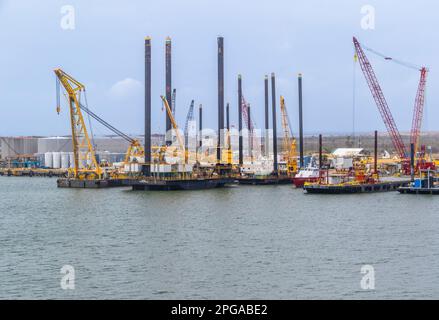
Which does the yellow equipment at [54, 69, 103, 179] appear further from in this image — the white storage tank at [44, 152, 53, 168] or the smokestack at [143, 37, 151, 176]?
the white storage tank at [44, 152, 53, 168]

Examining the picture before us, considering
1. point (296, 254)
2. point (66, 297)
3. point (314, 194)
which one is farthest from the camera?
point (314, 194)

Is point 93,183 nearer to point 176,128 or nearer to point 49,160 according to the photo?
point 176,128

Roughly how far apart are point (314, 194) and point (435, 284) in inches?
1689

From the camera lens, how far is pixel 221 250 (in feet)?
108

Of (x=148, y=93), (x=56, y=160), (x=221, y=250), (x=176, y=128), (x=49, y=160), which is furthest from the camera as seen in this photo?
(x=49, y=160)

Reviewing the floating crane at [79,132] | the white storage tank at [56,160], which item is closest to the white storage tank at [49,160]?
the white storage tank at [56,160]

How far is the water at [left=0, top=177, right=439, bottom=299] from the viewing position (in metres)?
25.3

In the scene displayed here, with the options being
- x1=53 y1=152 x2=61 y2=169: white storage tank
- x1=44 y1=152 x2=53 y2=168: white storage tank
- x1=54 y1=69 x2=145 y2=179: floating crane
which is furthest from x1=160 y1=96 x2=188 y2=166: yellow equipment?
x1=44 y1=152 x2=53 y2=168: white storage tank

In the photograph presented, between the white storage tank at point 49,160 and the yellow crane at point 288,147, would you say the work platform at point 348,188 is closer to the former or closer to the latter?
the yellow crane at point 288,147

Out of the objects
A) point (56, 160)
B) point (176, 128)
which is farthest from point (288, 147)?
point (56, 160)

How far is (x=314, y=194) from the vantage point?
6844 cm

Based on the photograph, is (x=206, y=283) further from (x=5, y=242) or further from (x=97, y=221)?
(x=97, y=221)

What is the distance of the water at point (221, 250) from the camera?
82.9 ft
